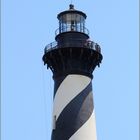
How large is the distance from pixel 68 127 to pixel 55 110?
53.4 inches

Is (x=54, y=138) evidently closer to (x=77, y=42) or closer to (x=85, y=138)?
(x=85, y=138)

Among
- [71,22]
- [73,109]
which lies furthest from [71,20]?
[73,109]

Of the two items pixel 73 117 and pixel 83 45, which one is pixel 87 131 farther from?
pixel 83 45

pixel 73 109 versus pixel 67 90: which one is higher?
pixel 67 90

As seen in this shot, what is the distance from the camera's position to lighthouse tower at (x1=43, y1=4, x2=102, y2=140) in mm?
49250

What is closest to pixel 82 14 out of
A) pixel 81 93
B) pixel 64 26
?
pixel 64 26

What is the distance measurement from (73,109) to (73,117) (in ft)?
1.46

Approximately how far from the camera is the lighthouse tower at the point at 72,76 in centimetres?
4925

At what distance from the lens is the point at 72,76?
5006cm

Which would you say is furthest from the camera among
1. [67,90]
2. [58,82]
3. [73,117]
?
[58,82]

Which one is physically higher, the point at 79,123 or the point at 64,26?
the point at 64,26

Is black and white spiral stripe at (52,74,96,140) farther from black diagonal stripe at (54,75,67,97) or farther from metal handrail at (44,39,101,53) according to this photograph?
metal handrail at (44,39,101,53)

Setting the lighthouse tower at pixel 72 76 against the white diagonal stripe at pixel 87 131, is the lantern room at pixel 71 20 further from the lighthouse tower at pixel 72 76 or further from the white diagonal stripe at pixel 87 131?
the white diagonal stripe at pixel 87 131

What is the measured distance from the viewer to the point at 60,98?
49844 millimetres
